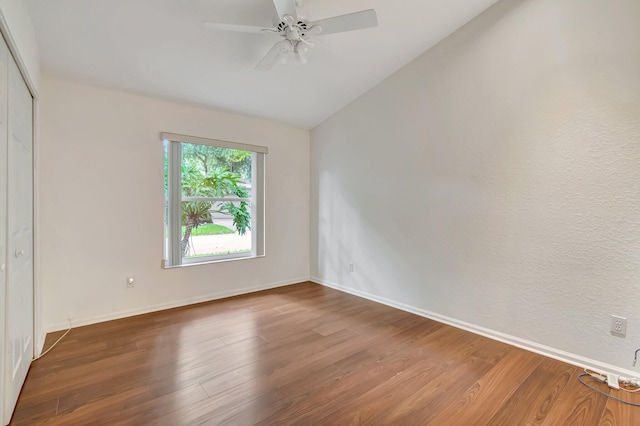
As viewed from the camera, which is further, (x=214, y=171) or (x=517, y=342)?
(x=214, y=171)

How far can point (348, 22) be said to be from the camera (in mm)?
2029

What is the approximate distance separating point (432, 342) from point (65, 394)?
2.61 metres

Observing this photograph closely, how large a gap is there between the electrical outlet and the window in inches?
137

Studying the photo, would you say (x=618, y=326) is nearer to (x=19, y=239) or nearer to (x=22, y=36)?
(x=19, y=239)

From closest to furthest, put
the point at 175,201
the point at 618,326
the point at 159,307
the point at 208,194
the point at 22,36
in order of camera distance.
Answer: the point at 22,36 < the point at 618,326 < the point at 159,307 < the point at 175,201 < the point at 208,194

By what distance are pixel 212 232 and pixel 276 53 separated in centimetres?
233

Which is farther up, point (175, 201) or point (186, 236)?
point (175, 201)

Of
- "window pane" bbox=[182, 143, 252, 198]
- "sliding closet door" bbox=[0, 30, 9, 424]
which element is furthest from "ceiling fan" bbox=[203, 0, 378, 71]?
"window pane" bbox=[182, 143, 252, 198]

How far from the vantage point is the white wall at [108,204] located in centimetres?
272

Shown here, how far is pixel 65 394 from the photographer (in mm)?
1826

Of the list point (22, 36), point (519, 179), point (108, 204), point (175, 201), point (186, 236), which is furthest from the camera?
point (186, 236)

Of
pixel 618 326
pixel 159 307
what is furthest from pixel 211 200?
pixel 618 326

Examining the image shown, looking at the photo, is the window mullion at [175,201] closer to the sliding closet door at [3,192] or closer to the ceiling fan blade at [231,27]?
the ceiling fan blade at [231,27]

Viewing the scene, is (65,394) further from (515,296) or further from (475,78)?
(475,78)
